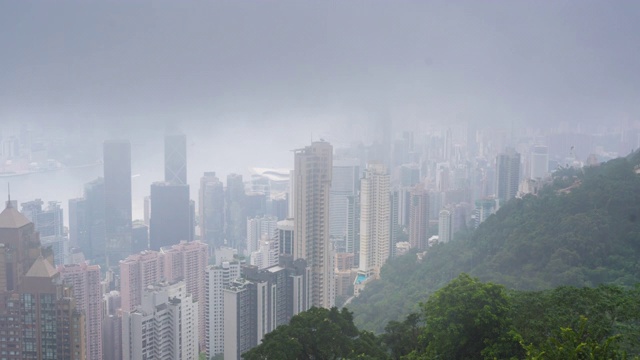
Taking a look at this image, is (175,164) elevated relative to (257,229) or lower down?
elevated

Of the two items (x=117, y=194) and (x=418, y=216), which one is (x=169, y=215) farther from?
(x=418, y=216)

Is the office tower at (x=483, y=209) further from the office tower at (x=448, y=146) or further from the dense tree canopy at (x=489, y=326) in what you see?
the dense tree canopy at (x=489, y=326)

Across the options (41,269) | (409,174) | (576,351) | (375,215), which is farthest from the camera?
(409,174)

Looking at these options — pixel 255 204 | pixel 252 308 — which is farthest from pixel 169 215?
pixel 252 308

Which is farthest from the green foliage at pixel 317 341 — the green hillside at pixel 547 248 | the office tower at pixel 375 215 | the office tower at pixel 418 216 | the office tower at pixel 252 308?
the office tower at pixel 418 216

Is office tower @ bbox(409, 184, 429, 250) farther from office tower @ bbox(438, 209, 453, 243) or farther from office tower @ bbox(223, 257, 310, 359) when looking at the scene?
office tower @ bbox(223, 257, 310, 359)

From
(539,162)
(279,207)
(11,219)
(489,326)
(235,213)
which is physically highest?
(539,162)

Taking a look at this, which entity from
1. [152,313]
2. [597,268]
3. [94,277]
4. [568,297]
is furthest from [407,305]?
[568,297]

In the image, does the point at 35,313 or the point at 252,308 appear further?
the point at 252,308
